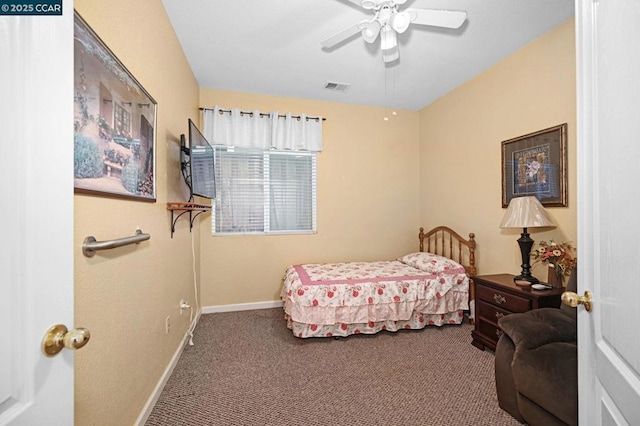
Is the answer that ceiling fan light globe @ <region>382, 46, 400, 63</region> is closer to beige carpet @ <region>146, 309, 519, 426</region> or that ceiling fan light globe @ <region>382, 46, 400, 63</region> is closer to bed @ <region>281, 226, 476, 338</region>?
bed @ <region>281, 226, 476, 338</region>

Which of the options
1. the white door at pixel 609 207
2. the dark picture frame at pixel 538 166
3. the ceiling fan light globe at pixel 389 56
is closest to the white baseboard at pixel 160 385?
the white door at pixel 609 207

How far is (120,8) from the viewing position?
→ 4.30 feet

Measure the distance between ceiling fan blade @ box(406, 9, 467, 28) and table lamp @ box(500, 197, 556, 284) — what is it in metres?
1.46

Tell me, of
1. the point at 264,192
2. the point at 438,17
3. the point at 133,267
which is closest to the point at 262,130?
the point at 264,192

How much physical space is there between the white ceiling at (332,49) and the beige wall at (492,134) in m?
0.18

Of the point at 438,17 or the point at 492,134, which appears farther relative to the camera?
the point at 492,134

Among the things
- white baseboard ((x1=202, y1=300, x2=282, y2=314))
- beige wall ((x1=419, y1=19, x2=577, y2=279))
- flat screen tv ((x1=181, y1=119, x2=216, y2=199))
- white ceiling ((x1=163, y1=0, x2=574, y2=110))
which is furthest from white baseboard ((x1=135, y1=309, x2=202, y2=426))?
beige wall ((x1=419, y1=19, x2=577, y2=279))

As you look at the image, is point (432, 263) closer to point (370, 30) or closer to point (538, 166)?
point (538, 166)

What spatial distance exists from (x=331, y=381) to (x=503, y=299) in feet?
5.04

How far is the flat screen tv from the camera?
1.98 metres

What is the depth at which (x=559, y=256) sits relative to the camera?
78.7 inches

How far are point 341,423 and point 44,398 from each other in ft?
4.88

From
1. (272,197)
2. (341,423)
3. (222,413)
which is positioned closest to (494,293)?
(341,423)

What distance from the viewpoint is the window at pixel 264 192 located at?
3.33 meters
